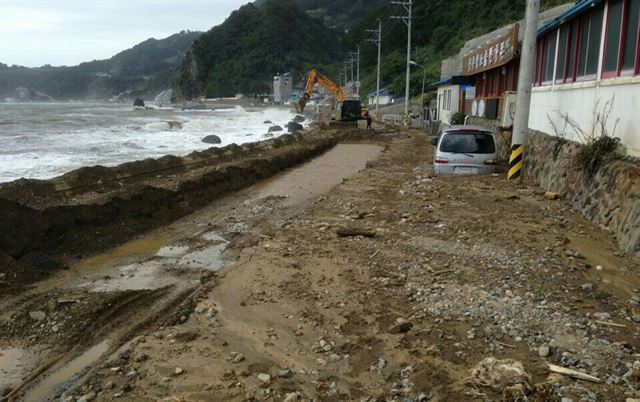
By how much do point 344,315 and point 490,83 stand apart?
23.9 metres

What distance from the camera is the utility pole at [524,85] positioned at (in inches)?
495

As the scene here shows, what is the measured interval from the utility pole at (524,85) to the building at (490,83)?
599 centimetres

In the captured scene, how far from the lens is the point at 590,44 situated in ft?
37.3

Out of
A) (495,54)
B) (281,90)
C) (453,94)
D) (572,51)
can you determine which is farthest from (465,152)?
(281,90)

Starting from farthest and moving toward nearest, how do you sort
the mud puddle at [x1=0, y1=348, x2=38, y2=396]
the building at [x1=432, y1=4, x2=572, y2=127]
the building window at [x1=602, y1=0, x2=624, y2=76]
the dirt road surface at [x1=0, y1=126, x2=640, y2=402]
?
1. the building at [x1=432, y1=4, x2=572, y2=127]
2. the building window at [x1=602, y1=0, x2=624, y2=76]
3. the mud puddle at [x1=0, y1=348, x2=38, y2=396]
4. the dirt road surface at [x1=0, y1=126, x2=640, y2=402]

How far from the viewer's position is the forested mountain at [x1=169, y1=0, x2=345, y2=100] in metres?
154

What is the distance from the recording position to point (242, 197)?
1456 centimetres

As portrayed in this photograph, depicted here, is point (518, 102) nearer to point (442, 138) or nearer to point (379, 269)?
point (442, 138)

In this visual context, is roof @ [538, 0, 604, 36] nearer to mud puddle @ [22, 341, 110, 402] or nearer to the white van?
the white van

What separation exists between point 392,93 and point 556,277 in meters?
73.5

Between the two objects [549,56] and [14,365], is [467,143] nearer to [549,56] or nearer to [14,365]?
[549,56]

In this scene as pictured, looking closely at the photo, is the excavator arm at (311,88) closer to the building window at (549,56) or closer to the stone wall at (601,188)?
the building window at (549,56)

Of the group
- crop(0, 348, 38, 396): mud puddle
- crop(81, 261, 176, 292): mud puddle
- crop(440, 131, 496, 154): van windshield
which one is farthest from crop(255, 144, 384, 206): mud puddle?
crop(0, 348, 38, 396): mud puddle

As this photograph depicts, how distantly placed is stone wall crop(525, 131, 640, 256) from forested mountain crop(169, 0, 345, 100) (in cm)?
13764
